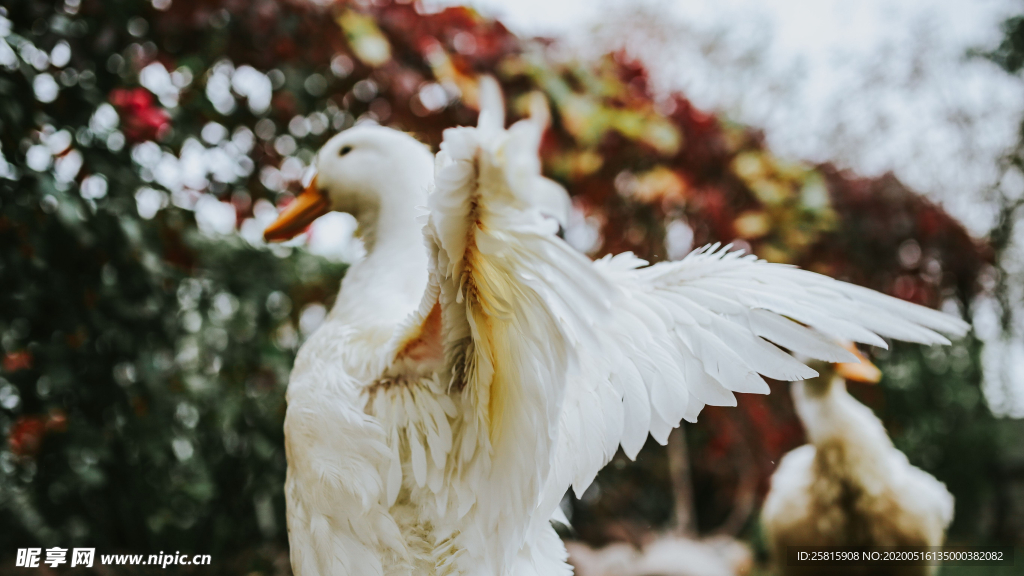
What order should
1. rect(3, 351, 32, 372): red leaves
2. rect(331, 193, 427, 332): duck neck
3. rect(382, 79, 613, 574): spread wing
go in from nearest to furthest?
rect(382, 79, 613, 574): spread wing
rect(331, 193, 427, 332): duck neck
rect(3, 351, 32, 372): red leaves

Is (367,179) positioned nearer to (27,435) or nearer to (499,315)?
(499,315)

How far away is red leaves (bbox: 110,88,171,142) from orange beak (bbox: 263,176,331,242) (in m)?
0.56

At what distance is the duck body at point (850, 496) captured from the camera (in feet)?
7.84

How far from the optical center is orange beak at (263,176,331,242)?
1538 millimetres

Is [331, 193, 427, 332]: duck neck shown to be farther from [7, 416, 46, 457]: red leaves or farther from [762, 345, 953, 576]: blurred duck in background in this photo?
[762, 345, 953, 576]: blurred duck in background

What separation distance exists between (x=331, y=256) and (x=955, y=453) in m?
5.24

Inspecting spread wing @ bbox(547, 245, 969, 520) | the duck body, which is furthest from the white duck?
the duck body

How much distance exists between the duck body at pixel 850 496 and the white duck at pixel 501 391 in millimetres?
1677

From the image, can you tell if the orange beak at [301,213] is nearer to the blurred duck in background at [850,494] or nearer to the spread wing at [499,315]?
the spread wing at [499,315]

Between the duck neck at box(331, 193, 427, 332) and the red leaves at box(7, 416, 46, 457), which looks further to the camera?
the red leaves at box(7, 416, 46, 457)

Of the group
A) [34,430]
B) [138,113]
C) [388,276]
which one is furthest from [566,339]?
[34,430]

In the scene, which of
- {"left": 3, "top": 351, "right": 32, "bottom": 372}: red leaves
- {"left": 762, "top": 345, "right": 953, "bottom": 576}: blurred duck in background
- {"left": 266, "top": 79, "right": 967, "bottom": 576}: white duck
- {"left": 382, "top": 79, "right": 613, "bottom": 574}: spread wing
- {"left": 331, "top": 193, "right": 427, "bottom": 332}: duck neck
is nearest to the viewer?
{"left": 382, "top": 79, "right": 613, "bottom": 574}: spread wing

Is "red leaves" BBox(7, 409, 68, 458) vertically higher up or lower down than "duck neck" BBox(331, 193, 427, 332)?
lower down

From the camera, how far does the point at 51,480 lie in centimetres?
181
